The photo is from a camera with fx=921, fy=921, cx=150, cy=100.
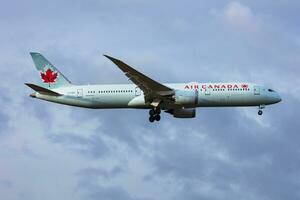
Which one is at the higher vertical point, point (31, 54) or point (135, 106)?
point (31, 54)

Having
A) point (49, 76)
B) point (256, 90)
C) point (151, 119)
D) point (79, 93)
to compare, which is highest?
point (49, 76)

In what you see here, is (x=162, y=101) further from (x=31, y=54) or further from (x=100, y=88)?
(x=31, y=54)

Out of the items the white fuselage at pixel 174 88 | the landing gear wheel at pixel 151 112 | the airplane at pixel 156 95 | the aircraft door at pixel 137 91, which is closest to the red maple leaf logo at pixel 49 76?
the airplane at pixel 156 95

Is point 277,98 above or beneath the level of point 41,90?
above

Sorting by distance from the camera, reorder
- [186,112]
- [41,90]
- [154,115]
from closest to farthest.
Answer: [41,90], [154,115], [186,112]

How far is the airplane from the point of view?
88375 mm

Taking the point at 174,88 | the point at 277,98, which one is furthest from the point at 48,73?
A: the point at 277,98

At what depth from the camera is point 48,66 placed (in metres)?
95.4

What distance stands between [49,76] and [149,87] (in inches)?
465

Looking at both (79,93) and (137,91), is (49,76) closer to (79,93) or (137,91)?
(79,93)

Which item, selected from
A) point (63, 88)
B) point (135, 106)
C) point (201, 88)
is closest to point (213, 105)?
point (201, 88)

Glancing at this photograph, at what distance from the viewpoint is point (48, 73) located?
94.5m

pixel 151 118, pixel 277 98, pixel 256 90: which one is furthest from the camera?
pixel 151 118

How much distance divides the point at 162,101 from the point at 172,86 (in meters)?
1.90
